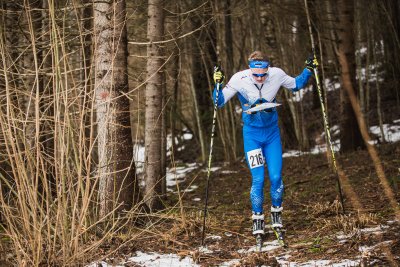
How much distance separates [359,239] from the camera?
609 cm

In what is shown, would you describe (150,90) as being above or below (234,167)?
above

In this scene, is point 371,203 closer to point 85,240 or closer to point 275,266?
point 275,266

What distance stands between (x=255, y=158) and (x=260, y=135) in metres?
0.28

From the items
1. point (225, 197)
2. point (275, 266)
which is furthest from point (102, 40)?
point (225, 197)

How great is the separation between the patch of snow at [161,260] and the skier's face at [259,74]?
2217mm

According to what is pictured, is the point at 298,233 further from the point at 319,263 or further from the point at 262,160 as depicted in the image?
the point at 319,263

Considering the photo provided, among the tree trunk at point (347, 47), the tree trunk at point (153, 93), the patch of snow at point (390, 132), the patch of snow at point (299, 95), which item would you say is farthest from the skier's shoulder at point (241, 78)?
the patch of snow at point (390, 132)

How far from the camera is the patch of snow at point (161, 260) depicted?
252 inches

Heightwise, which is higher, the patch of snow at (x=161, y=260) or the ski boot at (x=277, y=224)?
the ski boot at (x=277, y=224)

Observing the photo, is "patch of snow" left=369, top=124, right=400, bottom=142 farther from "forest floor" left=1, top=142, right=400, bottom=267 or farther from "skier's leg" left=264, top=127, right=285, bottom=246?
"skier's leg" left=264, top=127, right=285, bottom=246

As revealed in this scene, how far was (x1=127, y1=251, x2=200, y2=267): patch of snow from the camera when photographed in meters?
6.41

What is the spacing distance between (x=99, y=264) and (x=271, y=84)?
9.59 feet

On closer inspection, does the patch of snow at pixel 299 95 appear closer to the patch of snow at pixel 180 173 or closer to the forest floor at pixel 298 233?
the patch of snow at pixel 180 173

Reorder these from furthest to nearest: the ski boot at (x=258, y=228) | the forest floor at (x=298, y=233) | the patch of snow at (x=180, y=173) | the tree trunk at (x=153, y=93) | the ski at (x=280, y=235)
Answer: the patch of snow at (x=180, y=173) → the tree trunk at (x=153, y=93) → the ski boot at (x=258, y=228) → the ski at (x=280, y=235) → the forest floor at (x=298, y=233)
